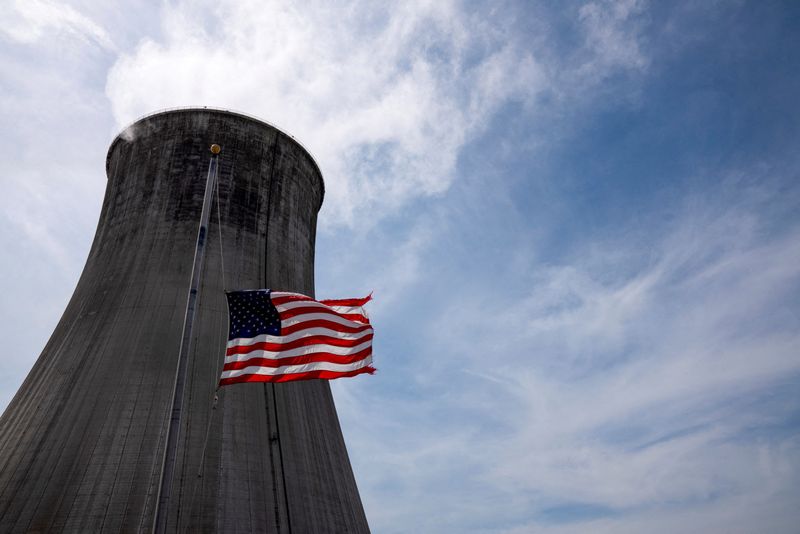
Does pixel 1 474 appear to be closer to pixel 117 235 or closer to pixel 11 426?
pixel 11 426

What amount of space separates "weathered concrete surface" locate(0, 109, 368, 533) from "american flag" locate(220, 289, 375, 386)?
4.87 metres

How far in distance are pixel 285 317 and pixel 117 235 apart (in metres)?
10.2

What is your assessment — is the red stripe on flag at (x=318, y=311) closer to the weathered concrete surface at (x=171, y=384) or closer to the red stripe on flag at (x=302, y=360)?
the red stripe on flag at (x=302, y=360)

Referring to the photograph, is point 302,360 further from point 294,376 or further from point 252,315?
point 252,315

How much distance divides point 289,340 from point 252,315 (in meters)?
0.70

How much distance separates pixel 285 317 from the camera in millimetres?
9578

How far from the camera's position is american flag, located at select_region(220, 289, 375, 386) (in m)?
9.03

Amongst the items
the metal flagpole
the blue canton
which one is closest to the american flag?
the blue canton

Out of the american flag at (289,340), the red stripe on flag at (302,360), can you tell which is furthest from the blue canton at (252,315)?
the red stripe on flag at (302,360)

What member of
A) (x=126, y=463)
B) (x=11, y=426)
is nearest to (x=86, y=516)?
(x=126, y=463)

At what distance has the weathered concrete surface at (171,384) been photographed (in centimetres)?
1241

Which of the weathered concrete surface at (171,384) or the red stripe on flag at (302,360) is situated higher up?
the weathered concrete surface at (171,384)

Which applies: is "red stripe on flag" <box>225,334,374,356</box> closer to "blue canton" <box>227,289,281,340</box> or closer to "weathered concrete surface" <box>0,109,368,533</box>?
"blue canton" <box>227,289,281,340</box>

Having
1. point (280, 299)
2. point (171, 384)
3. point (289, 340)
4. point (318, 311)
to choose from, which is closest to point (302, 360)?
point (289, 340)
